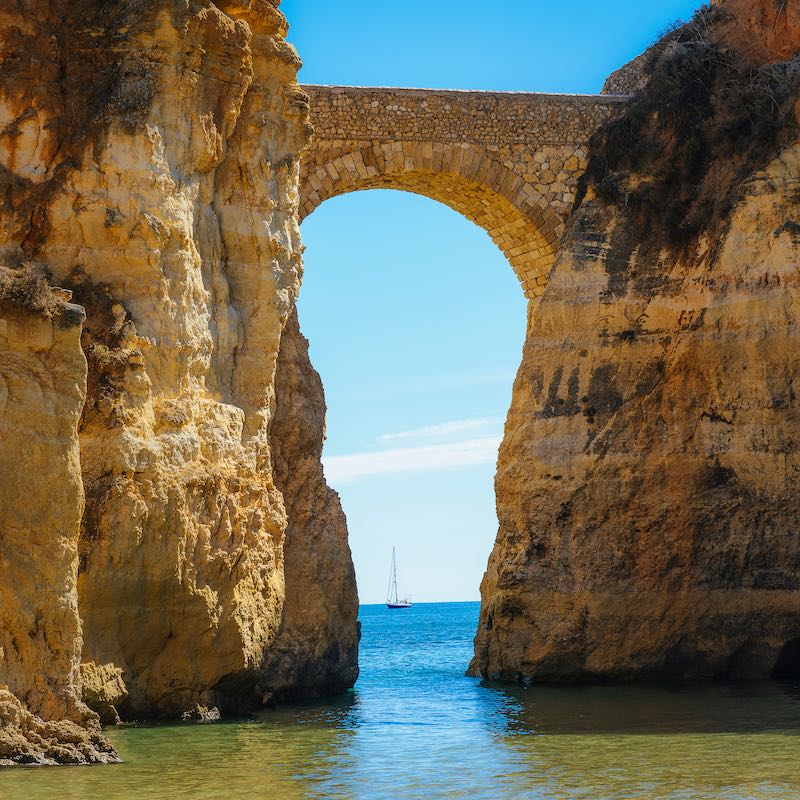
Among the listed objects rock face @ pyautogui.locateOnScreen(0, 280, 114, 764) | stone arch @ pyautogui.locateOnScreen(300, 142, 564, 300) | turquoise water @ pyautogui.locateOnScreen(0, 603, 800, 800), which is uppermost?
stone arch @ pyautogui.locateOnScreen(300, 142, 564, 300)

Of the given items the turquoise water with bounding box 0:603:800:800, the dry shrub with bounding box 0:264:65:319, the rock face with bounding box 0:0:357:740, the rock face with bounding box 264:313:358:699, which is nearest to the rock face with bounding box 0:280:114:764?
the dry shrub with bounding box 0:264:65:319

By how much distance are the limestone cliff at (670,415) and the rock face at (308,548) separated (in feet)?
6.92

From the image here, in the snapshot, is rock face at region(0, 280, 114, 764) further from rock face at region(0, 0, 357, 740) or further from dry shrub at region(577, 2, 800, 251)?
dry shrub at region(577, 2, 800, 251)

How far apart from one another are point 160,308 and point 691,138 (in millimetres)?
8686

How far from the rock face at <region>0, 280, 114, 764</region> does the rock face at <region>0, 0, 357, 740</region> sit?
2.02 metres

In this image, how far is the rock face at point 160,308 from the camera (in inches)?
490

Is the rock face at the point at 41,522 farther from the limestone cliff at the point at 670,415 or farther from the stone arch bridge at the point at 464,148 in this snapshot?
the stone arch bridge at the point at 464,148

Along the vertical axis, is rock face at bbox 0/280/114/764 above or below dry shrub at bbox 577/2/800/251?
below

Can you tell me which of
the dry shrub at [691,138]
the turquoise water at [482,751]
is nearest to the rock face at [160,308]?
the turquoise water at [482,751]

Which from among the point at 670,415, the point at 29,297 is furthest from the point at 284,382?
the point at 29,297

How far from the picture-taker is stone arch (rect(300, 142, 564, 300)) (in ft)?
62.0

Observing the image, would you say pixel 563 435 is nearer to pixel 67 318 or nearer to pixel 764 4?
pixel 764 4

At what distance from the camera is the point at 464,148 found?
1938 cm

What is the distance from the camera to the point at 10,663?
9758 mm
